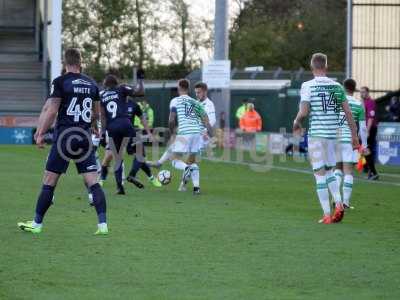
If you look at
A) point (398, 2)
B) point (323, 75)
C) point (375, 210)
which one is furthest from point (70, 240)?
point (398, 2)

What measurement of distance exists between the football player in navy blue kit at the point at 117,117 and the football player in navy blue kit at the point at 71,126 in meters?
5.66

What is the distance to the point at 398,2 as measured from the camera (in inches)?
1308

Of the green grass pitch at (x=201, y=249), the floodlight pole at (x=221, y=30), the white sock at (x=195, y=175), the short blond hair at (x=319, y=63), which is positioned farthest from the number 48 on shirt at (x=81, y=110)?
the floodlight pole at (x=221, y=30)

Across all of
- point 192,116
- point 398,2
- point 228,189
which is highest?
point 398,2

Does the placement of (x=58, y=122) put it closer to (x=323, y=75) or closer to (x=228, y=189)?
(x=323, y=75)

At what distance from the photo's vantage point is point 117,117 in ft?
60.5

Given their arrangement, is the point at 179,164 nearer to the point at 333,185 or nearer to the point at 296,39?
the point at 333,185

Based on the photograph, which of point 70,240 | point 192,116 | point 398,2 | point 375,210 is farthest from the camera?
point 398,2

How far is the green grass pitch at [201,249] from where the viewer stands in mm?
8836

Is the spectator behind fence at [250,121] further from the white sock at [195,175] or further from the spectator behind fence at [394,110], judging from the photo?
the white sock at [195,175]

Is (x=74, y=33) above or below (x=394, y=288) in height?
above

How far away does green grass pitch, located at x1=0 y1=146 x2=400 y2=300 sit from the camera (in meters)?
8.84

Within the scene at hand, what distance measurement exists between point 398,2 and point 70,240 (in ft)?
75.6

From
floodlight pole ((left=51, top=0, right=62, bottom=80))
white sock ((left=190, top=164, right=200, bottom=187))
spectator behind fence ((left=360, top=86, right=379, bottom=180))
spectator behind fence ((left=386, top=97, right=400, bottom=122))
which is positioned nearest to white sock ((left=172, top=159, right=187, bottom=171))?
white sock ((left=190, top=164, right=200, bottom=187))
